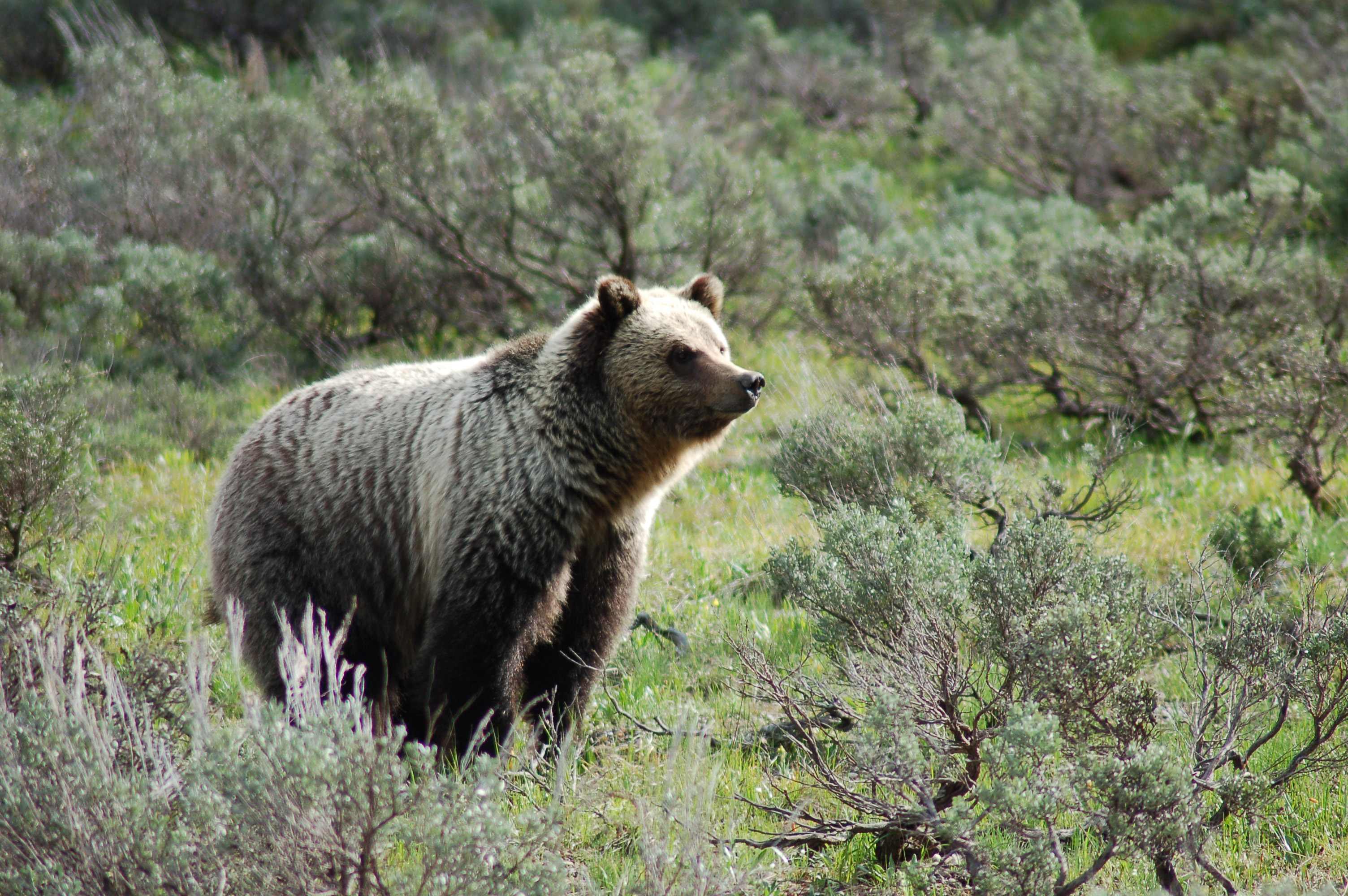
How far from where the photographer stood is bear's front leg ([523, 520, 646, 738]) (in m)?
3.99

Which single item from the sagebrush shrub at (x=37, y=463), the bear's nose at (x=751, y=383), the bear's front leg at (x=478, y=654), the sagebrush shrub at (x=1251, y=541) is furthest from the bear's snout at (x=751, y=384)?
the sagebrush shrub at (x=37, y=463)

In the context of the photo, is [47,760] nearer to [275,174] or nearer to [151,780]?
[151,780]

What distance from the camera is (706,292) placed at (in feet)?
15.0

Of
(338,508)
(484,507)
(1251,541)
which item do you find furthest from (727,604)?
(1251,541)

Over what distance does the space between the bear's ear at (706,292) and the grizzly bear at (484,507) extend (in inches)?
7.0

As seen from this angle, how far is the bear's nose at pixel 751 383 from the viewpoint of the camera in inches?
158

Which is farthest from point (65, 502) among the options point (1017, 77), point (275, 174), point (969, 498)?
point (1017, 77)

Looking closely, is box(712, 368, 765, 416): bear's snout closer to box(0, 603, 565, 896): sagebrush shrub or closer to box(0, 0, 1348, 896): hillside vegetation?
box(0, 0, 1348, 896): hillside vegetation

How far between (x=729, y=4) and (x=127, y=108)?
39.0ft

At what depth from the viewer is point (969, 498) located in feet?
16.3

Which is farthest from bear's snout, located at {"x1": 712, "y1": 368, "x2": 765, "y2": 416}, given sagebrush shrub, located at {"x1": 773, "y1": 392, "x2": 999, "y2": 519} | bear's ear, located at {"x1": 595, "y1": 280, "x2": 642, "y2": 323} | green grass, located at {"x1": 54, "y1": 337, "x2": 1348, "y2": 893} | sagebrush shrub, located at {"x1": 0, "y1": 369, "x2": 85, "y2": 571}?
sagebrush shrub, located at {"x1": 0, "y1": 369, "x2": 85, "y2": 571}

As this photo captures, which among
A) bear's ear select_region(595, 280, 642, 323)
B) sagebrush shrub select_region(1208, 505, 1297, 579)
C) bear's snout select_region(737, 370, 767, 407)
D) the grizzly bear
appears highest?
bear's ear select_region(595, 280, 642, 323)

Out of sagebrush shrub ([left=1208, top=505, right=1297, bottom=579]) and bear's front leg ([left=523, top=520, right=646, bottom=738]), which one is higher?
bear's front leg ([left=523, top=520, right=646, bottom=738])

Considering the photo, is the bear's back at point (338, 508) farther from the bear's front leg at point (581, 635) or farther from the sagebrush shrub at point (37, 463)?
the sagebrush shrub at point (37, 463)
